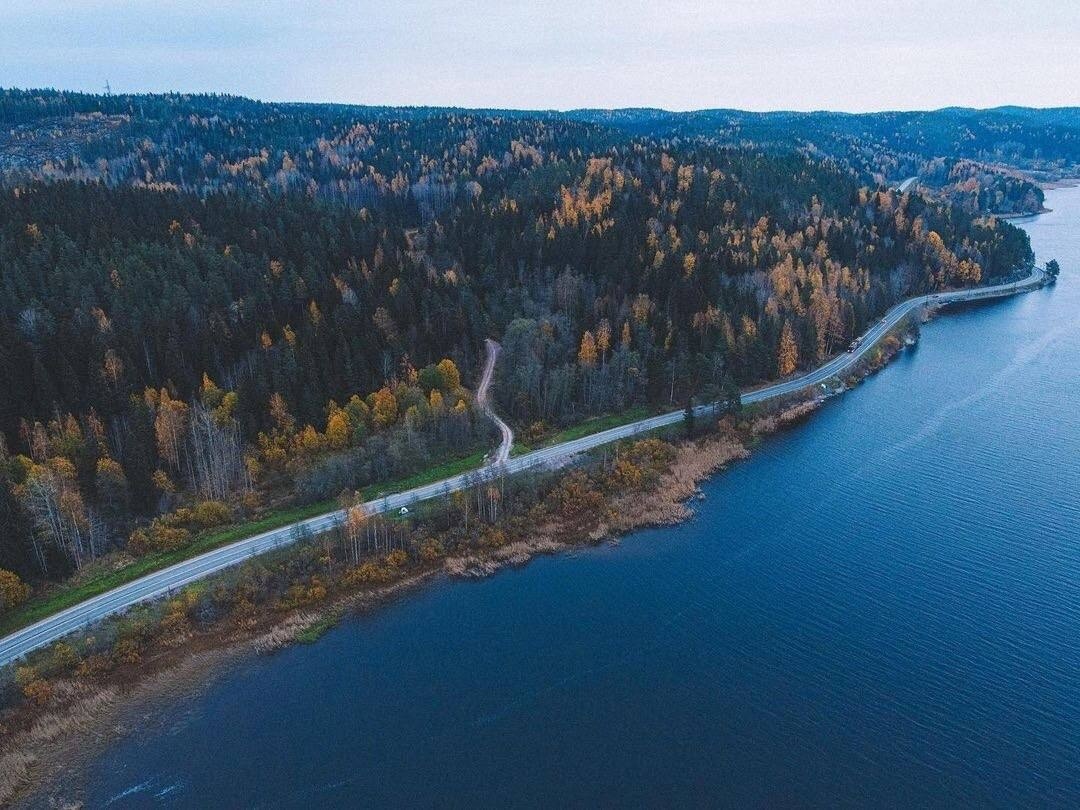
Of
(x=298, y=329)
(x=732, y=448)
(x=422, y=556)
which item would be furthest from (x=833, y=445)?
(x=298, y=329)

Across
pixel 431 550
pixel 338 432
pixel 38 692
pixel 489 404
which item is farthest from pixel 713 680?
pixel 489 404

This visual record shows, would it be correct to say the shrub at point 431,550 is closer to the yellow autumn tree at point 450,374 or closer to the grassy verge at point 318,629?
the grassy verge at point 318,629

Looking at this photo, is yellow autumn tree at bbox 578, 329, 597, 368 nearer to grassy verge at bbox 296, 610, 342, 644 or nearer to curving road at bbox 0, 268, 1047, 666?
curving road at bbox 0, 268, 1047, 666

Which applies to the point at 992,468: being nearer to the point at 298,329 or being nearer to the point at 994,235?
the point at 298,329

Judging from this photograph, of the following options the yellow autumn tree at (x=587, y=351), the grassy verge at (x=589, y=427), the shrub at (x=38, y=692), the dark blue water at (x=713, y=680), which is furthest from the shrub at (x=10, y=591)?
the yellow autumn tree at (x=587, y=351)

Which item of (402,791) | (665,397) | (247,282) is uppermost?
(247,282)

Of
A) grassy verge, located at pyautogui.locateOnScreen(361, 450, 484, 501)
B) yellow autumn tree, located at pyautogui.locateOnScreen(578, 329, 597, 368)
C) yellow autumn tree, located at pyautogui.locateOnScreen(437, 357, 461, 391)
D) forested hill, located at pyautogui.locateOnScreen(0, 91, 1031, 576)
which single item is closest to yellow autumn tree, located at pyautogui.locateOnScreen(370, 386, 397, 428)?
forested hill, located at pyautogui.locateOnScreen(0, 91, 1031, 576)
